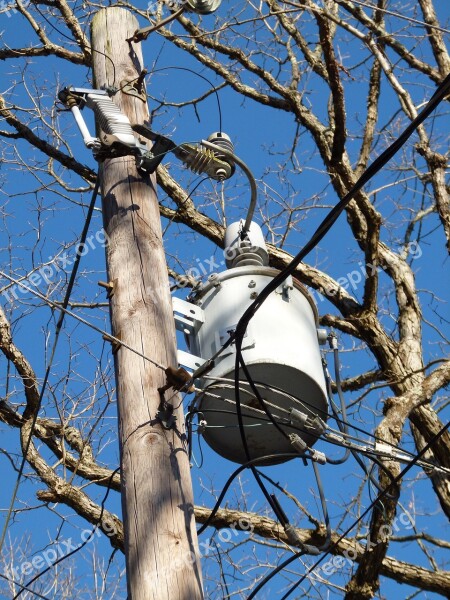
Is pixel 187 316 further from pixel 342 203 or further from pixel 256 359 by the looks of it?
pixel 342 203

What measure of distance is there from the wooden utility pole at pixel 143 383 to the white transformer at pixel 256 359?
0.34 m

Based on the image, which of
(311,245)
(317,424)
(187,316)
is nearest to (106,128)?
(187,316)

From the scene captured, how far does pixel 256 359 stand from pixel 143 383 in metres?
0.56

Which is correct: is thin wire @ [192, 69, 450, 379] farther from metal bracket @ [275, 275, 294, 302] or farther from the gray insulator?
the gray insulator

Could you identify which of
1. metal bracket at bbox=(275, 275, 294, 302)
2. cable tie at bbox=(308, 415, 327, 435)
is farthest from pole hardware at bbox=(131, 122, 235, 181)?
cable tie at bbox=(308, 415, 327, 435)

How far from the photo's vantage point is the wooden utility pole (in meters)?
3.44

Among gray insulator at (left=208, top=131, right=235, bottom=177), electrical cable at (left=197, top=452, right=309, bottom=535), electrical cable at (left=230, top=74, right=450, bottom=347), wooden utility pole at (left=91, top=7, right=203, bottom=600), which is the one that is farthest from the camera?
gray insulator at (left=208, top=131, right=235, bottom=177)

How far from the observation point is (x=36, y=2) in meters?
8.77

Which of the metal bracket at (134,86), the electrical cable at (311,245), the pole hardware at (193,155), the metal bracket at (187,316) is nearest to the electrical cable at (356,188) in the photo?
the electrical cable at (311,245)

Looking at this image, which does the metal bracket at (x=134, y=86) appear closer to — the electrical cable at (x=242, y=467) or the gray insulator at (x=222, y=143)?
the gray insulator at (x=222, y=143)

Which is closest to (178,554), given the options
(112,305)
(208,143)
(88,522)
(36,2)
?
(112,305)

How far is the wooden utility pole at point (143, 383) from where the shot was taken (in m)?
3.44

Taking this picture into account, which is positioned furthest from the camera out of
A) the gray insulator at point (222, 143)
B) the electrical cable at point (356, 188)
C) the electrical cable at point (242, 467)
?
A: the gray insulator at point (222, 143)

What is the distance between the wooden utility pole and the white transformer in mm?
337
